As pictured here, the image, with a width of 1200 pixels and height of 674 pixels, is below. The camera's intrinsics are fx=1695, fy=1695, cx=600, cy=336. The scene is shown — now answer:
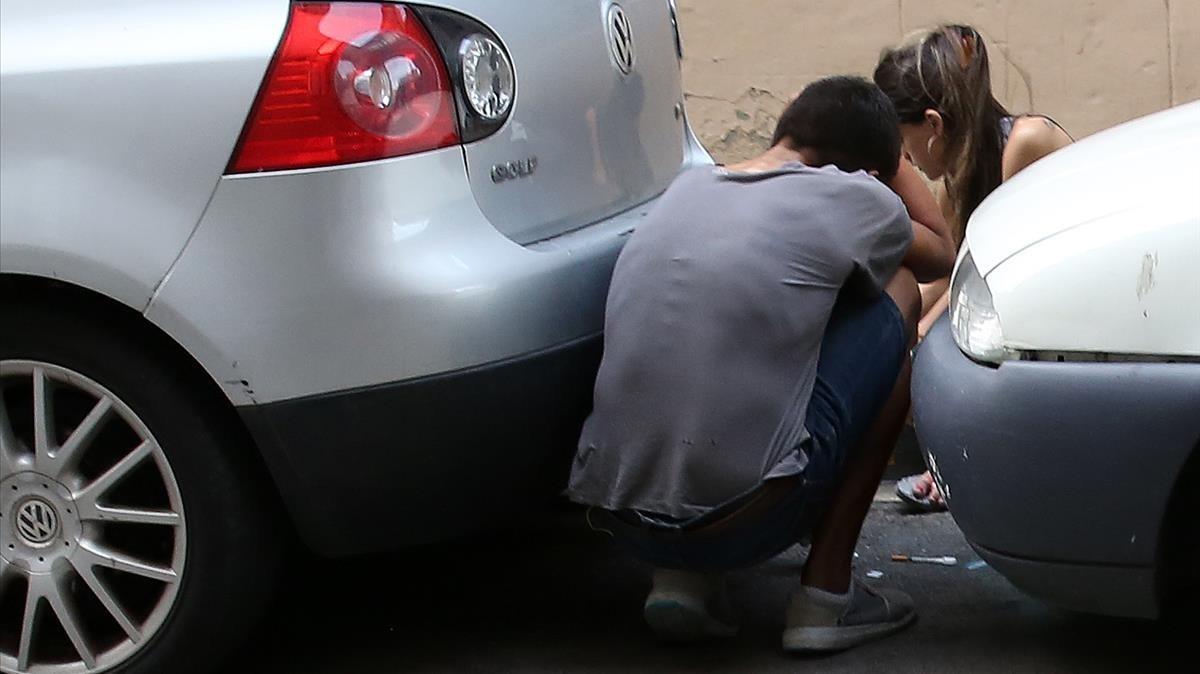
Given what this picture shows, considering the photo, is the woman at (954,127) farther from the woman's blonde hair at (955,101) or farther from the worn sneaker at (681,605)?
the worn sneaker at (681,605)

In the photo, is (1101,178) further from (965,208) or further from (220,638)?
(220,638)

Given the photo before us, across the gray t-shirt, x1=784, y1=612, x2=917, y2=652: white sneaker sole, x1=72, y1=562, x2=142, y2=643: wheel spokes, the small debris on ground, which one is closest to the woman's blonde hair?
the small debris on ground

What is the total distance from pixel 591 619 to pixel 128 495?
3.26 ft

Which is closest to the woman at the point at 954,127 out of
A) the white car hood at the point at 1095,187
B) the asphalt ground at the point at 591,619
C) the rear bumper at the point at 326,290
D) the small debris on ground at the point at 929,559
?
the small debris on ground at the point at 929,559

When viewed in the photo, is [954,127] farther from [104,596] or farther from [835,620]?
[104,596]

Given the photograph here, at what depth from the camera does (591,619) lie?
3516 mm

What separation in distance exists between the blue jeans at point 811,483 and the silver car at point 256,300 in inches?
9.0

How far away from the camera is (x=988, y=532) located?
2807mm

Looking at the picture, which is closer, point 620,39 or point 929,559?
point 620,39

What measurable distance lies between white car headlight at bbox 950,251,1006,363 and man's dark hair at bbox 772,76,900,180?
0.49 metres

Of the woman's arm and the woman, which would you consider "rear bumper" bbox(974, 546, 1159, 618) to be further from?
the woman

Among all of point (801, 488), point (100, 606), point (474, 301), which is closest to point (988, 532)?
point (801, 488)

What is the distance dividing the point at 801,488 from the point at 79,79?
1463 millimetres

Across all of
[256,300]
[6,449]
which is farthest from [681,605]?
[6,449]
